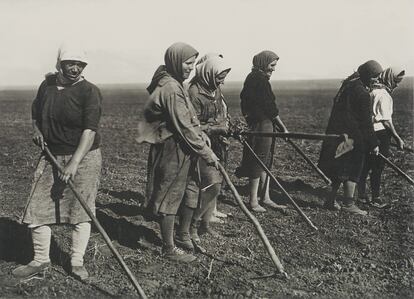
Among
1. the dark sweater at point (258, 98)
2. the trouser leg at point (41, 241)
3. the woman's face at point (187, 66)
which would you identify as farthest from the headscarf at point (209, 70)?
the trouser leg at point (41, 241)

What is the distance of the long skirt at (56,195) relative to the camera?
12.8ft

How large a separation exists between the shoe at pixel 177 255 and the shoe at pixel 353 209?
2.41 m

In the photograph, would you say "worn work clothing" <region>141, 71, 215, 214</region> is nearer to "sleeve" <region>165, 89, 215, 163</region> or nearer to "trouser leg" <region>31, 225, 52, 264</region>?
"sleeve" <region>165, 89, 215, 163</region>

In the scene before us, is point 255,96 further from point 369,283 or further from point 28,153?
point 28,153

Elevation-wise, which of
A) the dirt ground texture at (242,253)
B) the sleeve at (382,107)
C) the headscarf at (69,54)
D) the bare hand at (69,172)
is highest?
the headscarf at (69,54)

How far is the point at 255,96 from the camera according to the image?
5.80 m

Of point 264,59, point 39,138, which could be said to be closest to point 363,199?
point 264,59

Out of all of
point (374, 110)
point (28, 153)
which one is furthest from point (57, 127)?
Result: point (28, 153)

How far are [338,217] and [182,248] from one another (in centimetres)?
208

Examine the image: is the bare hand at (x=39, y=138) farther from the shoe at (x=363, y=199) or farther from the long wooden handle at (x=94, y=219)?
the shoe at (x=363, y=199)

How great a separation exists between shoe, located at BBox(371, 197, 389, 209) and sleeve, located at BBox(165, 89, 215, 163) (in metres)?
3.01

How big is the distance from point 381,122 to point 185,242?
312 cm

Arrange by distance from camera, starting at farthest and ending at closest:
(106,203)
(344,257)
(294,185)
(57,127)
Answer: (294,185) → (106,203) → (344,257) → (57,127)

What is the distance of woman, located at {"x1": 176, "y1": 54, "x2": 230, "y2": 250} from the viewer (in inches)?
187
